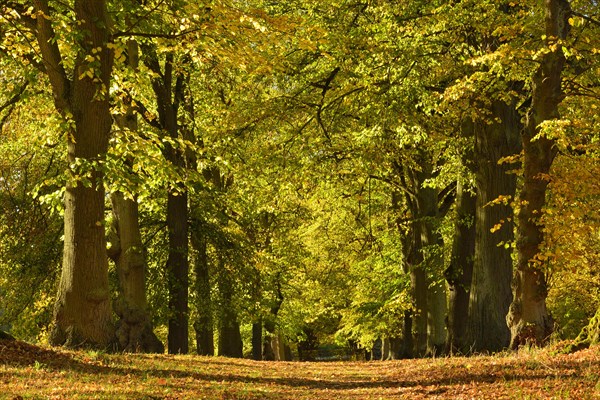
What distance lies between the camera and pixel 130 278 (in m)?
18.0

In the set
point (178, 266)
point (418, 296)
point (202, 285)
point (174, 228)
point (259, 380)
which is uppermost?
point (174, 228)

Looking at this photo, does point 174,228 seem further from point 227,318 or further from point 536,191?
point 536,191

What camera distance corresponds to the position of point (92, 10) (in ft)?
39.7

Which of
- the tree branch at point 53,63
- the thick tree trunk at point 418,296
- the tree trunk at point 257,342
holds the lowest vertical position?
the tree trunk at point 257,342

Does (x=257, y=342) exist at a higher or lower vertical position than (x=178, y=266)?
lower

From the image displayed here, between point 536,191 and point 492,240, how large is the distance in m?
3.40

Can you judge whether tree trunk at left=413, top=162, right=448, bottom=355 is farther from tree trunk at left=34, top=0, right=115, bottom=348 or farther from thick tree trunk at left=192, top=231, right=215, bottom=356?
tree trunk at left=34, top=0, right=115, bottom=348

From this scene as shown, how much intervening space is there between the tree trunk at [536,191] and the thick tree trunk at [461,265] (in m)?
4.61

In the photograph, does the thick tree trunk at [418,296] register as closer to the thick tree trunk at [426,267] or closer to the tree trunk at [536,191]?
the thick tree trunk at [426,267]

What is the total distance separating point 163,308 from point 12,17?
1045 cm

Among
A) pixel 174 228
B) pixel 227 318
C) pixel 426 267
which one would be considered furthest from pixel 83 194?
pixel 227 318

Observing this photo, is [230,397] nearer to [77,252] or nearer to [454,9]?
[77,252]

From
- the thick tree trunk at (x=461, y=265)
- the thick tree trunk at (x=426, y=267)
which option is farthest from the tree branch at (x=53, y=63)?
the thick tree trunk at (x=426, y=267)

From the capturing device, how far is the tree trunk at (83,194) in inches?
485
